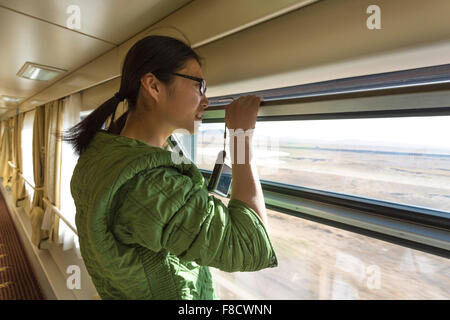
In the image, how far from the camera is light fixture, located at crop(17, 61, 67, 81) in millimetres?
2047

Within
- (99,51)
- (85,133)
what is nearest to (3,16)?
(99,51)

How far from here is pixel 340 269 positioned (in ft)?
4.01

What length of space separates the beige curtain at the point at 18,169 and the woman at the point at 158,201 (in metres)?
5.62

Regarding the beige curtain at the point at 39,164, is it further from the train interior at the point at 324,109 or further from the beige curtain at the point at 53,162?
the train interior at the point at 324,109

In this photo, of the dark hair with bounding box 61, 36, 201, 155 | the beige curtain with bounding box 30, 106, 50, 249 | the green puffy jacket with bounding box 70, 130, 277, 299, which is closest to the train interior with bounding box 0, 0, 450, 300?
the dark hair with bounding box 61, 36, 201, 155

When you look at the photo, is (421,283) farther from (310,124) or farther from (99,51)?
(99,51)

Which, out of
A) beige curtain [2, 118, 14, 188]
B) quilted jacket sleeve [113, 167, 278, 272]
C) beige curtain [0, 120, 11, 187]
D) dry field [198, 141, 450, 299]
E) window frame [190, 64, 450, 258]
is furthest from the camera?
beige curtain [0, 120, 11, 187]

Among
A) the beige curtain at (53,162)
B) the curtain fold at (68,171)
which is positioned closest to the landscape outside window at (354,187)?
the curtain fold at (68,171)

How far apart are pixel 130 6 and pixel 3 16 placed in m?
0.70

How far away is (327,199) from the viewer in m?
1.07

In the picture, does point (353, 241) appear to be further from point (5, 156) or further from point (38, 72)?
point (5, 156)

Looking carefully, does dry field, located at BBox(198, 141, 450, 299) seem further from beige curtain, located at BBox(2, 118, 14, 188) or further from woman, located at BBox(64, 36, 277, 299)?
beige curtain, located at BBox(2, 118, 14, 188)

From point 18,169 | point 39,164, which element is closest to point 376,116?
point 39,164

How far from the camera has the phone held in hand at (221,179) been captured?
96 cm
